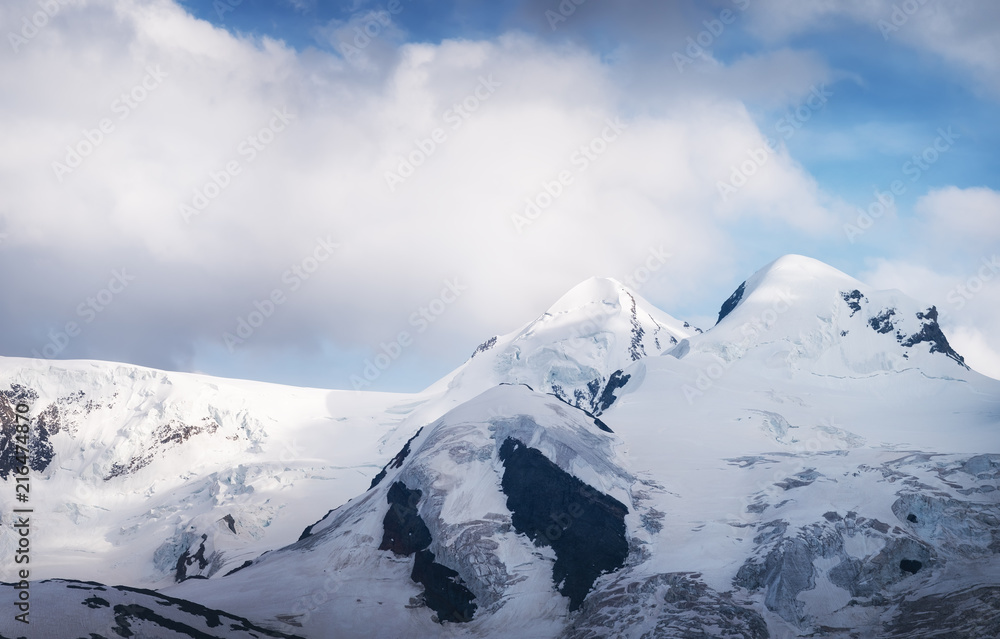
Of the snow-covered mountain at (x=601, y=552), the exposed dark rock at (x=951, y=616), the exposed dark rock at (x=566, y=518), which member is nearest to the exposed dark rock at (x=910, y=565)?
the snow-covered mountain at (x=601, y=552)

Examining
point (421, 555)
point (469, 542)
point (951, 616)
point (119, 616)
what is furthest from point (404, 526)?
point (951, 616)

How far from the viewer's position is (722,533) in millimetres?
136375

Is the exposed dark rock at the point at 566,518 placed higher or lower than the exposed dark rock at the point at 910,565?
higher

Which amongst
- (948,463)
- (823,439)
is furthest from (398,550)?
(823,439)

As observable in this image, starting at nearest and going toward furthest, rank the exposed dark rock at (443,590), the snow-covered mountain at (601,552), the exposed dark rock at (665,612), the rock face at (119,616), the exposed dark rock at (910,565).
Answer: the rock face at (119,616), the snow-covered mountain at (601,552), the exposed dark rock at (665,612), the exposed dark rock at (910,565), the exposed dark rock at (443,590)

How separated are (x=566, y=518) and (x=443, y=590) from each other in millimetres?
24867

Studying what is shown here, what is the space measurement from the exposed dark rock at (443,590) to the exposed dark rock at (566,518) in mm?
14708

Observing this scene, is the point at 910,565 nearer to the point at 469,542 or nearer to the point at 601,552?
the point at 601,552

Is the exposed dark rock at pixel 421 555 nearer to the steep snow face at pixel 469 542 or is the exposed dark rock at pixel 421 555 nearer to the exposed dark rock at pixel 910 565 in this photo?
the steep snow face at pixel 469 542

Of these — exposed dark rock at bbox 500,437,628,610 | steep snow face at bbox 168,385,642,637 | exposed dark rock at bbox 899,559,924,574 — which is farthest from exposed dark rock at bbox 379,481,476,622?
exposed dark rock at bbox 899,559,924,574

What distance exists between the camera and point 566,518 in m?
144

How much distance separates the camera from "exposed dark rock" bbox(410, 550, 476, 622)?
128 metres

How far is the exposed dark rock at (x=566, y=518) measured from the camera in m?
134

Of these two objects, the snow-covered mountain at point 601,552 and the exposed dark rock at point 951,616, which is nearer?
the exposed dark rock at point 951,616
